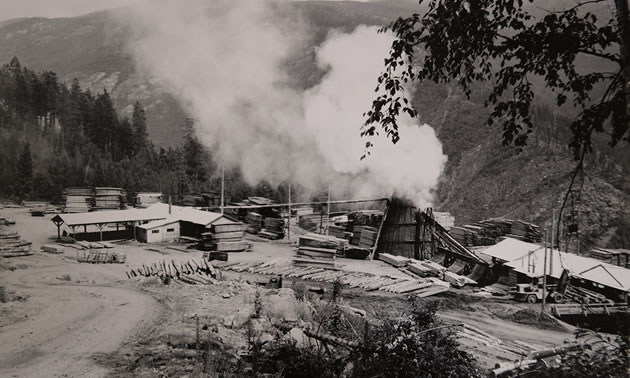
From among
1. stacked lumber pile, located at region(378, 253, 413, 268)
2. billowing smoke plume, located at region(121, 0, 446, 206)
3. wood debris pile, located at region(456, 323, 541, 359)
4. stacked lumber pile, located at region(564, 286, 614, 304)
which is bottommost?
wood debris pile, located at region(456, 323, 541, 359)

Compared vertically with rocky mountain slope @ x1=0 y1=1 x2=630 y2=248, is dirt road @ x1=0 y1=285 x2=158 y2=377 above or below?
below

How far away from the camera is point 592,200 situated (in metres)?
40.2

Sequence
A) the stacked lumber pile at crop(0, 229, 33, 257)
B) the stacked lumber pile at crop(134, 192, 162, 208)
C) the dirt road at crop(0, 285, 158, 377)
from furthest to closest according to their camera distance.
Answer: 1. the stacked lumber pile at crop(134, 192, 162, 208)
2. the stacked lumber pile at crop(0, 229, 33, 257)
3. the dirt road at crop(0, 285, 158, 377)

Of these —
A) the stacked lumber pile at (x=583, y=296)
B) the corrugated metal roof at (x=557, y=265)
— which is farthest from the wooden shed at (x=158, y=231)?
the stacked lumber pile at (x=583, y=296)

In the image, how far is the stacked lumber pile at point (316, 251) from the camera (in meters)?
30.4

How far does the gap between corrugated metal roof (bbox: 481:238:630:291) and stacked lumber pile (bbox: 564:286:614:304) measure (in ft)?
2.76

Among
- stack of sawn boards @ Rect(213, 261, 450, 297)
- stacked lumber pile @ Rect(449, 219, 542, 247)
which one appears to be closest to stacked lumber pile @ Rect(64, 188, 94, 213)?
stack of sawn boards @ Rect(213, 261, 450, 297)

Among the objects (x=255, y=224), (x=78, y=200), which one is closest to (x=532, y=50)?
(x=255, y=224)

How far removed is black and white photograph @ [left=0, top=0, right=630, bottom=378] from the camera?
652cm

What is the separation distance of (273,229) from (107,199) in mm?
24852

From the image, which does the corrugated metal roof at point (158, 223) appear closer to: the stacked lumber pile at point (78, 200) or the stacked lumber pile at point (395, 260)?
the stacked lumber pile at point (78, 200)

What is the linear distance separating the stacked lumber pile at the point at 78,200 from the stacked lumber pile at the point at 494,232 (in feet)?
148

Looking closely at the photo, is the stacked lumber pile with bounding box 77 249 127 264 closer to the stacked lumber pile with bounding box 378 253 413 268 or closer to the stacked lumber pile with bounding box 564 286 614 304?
the stacked lumber pile with bounding box 378 253 413 268

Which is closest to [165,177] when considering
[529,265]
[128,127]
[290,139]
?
[128,127]
